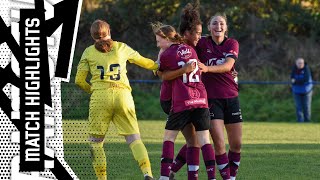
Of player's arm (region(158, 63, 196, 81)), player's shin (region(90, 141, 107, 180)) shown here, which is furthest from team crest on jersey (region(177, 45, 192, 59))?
player's shin (region(90, 141, 107, 180))

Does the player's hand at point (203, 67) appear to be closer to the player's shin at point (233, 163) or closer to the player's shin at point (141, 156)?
the player's shin at point (141, 156)

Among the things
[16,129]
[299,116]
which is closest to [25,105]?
[16,129]

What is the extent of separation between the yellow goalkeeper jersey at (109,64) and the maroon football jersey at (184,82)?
0.23 m

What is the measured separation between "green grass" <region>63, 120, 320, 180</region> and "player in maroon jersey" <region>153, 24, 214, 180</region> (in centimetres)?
138

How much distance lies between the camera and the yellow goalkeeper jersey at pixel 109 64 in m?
9.12

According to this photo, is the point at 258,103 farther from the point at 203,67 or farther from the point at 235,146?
the point at 203,67

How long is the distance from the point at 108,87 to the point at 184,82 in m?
0.81

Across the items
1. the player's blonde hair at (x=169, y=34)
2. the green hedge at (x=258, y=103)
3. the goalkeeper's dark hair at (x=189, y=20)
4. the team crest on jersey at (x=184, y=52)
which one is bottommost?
the green hedge at (x=258, y=103)

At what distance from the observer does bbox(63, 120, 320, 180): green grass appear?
10.7 meters

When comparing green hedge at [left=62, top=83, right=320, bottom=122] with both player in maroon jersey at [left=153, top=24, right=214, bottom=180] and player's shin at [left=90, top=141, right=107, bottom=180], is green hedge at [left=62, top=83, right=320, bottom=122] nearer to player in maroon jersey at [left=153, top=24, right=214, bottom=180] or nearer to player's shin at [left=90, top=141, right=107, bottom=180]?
player's shin at [left=90, top=141, right=107, bottom=180]

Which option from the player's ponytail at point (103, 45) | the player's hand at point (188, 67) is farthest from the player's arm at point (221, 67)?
the player's ponytail at point (103, 45)

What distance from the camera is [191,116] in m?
8.95

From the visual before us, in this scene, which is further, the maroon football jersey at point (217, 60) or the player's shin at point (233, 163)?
the player's shin at point (233, 163)

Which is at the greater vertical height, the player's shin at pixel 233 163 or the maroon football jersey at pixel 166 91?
the maroon football jersey at pixel 166 91
